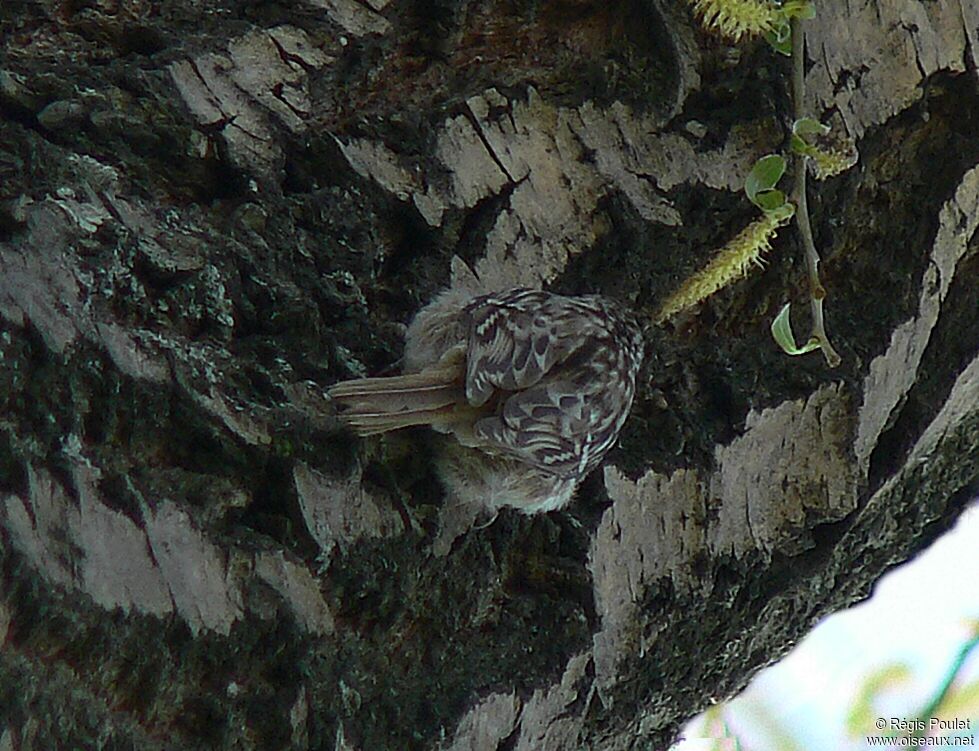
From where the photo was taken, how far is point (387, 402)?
75 centimetres

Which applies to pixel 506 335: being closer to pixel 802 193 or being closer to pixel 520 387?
pixel 520 387

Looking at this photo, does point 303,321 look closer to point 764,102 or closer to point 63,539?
point 63,539

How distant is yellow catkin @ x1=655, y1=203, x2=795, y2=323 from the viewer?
85 cm

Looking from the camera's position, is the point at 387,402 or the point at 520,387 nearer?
the point at 387,402

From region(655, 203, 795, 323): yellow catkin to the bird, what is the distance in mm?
77

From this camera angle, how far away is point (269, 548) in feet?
2.38

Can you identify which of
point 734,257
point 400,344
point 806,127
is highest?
point 806,127

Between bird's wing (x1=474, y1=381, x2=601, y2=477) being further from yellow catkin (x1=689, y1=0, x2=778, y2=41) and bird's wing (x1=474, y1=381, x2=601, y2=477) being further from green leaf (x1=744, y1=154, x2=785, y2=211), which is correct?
yellow catkin (x1=689, y1=0, x2=778, y2=41)

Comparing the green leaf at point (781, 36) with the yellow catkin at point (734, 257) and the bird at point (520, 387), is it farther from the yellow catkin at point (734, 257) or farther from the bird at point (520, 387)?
the bird at point (520, 387)

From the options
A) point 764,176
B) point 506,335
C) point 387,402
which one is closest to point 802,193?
point 764,176

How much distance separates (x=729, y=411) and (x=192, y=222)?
0.51 m

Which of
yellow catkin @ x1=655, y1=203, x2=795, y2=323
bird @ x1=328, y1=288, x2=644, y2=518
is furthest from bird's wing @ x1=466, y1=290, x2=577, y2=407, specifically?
yellow catkin @ x1=655, y1=203, x2=795, y2=323

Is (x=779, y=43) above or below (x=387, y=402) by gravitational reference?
above

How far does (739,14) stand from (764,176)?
0.13 m
